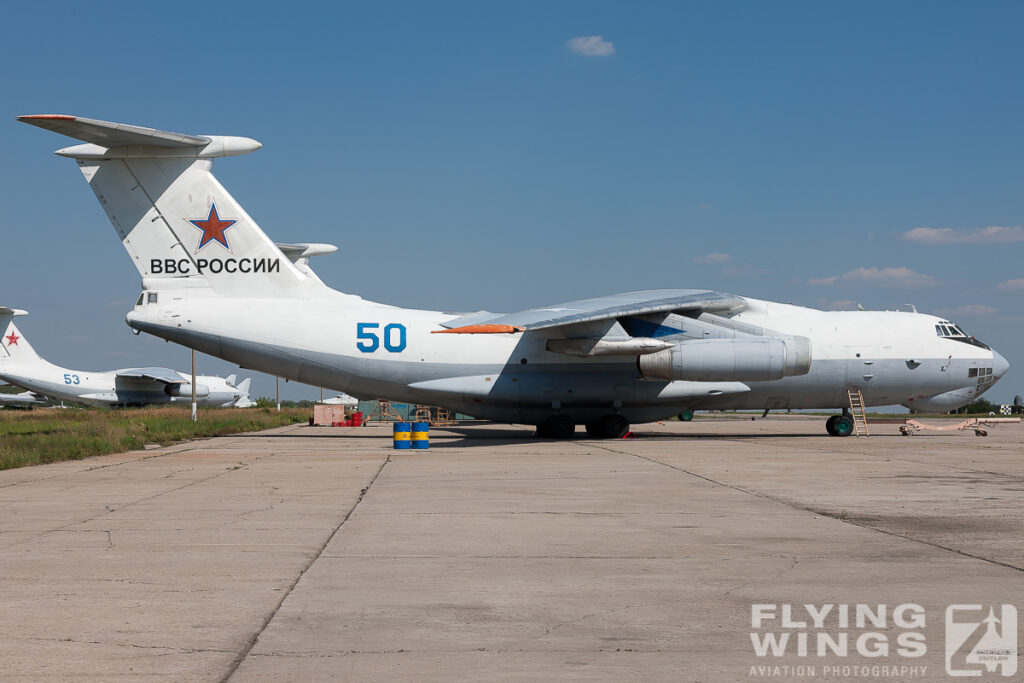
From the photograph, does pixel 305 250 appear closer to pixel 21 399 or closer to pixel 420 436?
pixel 420 436

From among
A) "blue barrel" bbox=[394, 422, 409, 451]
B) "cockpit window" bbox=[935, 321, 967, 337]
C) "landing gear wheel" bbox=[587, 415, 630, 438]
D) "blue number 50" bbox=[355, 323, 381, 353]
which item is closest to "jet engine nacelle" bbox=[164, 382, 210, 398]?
"blue number 50" bbox=[355, 323, 381, 353]

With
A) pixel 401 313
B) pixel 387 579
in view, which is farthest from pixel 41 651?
pixel 401 313

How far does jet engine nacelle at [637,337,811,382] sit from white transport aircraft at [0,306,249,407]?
46037mm

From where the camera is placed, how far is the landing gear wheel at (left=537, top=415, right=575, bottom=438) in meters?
23.2

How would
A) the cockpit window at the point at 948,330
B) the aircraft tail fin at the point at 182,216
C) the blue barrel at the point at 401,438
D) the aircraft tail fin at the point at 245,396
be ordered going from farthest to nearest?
the aircraft tail fin at the point at 245,396 → the cockpit window at the point at 948,330 → the aircraft tail fin at the point at 182,216 → the blue barrel at the point at 401,438

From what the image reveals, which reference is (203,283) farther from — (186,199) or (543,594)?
(543,594)

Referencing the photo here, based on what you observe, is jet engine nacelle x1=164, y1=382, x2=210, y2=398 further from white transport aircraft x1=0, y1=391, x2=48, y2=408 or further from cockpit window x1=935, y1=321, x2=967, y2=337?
cockpit window x1=935, y1=321, x2=967, y2=337

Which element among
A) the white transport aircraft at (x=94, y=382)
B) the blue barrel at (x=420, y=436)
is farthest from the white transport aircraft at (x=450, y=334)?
the white transport aircraft at (x=94, y=382)

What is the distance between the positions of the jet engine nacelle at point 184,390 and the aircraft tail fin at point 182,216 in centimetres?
4562

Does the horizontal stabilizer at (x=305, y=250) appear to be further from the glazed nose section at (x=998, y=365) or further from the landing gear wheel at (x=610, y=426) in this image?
the glazed nose section at (x=998, y=365)

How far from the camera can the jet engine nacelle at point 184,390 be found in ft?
210

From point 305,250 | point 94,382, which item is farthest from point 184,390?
point 305,250

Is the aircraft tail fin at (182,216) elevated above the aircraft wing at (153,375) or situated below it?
above

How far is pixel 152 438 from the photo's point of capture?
2345 cm
